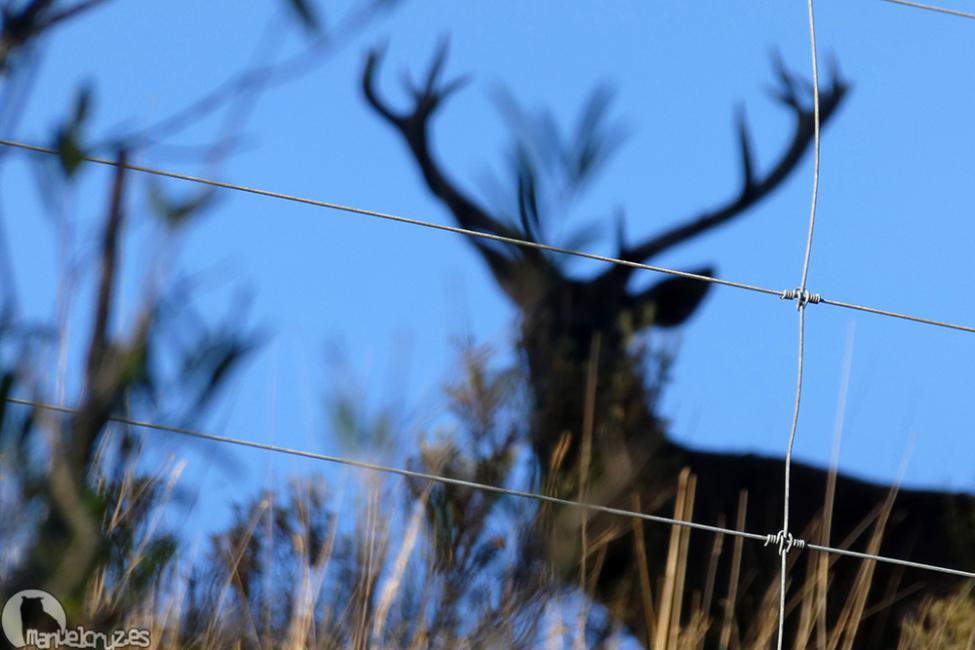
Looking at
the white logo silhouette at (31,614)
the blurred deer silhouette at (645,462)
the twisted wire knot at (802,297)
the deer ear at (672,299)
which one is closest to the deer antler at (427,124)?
the blurred deer silhouette at (645,462)

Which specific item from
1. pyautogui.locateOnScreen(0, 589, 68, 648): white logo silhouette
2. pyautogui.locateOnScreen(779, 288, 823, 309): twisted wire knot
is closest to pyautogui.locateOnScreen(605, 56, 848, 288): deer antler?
Answer: pyautogui.locateOnScreen(779, 288, 823, 309): twisted wire knot

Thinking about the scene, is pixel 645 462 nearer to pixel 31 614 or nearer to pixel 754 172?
pixel 754 172

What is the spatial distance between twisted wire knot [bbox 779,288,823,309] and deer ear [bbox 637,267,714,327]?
142cm

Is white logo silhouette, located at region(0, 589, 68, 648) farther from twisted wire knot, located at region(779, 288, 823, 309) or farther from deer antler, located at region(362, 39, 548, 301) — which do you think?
deer antler, located at region(362, 39, 548, 301)

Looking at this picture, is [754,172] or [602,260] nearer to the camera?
[602,260]

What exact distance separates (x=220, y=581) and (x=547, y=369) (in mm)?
1204

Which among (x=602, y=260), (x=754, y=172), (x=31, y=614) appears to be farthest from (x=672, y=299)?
(x=31, y=614)

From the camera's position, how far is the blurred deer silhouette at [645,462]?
1.71m

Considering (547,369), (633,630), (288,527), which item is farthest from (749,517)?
(288,527)

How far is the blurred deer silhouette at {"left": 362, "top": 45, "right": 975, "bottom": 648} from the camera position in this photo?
5.60 feet

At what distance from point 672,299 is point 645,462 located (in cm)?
61

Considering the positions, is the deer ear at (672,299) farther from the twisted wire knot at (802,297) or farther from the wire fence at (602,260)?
the twisted wire knot at (802,297)

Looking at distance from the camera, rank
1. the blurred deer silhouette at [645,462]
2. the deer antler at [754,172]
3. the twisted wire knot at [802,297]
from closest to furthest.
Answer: the twisted wire knot at [802,297], the blurred deer silhouette at [645,462], the deer antler at [754,172]

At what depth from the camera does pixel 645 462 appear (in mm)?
2086
